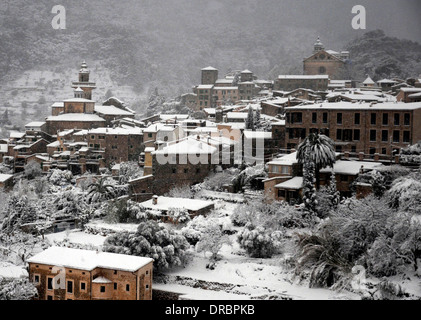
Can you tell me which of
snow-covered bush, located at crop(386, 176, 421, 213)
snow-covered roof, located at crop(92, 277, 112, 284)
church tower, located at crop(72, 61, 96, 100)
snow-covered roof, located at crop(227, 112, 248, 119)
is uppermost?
church tower, located at crop(72, 61, 96, 100)

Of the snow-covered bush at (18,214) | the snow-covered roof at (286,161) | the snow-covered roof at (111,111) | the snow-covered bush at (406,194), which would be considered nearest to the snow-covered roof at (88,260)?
the snow-covered bush at (18,214)

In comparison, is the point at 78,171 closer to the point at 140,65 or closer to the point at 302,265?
the point at 302,265

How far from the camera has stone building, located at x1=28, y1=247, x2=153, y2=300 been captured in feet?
45.4

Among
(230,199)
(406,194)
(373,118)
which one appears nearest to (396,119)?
(373,118)

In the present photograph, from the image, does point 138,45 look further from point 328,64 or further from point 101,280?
point 101,280

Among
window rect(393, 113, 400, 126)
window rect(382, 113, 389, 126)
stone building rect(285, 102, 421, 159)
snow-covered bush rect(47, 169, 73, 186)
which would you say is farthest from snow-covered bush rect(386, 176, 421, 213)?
snow-covered bush rect(47, 169, 73, 186)

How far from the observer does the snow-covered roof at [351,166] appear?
19094mm

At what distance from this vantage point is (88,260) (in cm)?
1440

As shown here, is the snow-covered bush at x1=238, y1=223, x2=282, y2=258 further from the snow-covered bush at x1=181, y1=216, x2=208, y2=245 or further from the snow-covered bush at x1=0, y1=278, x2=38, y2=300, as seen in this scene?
the snow-covered bush at x1=0, y1=278, x2=38, y2=300

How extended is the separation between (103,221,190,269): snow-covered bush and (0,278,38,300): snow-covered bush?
2.57 meters

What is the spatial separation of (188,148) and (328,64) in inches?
805

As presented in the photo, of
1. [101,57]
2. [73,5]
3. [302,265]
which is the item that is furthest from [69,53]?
[302,265]

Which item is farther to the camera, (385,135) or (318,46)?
(318,46)
